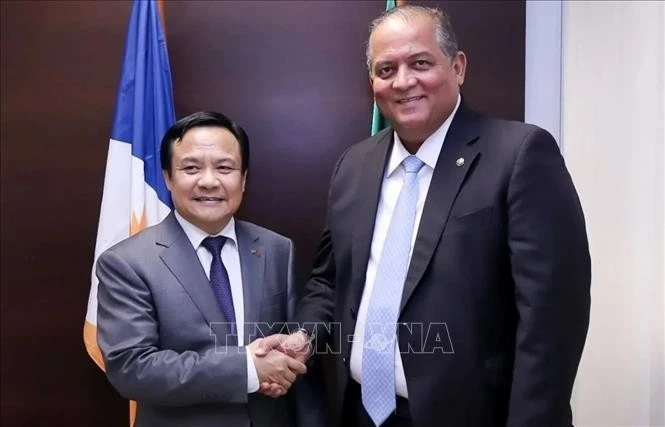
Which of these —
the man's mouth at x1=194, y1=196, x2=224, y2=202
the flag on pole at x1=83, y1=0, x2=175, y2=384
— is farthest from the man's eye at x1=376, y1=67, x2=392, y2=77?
the flag on pole at x1=83, y1=0, x2=175, y2=384

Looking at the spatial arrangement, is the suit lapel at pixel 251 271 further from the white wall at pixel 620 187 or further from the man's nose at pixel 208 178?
the white wall at pixel 620 187

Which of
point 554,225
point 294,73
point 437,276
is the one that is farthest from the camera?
point 294,73

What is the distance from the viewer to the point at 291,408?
6.27ft

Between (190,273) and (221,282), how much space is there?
97 millimetres

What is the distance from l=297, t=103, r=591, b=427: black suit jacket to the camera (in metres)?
1.42

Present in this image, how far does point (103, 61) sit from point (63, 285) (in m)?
0.96

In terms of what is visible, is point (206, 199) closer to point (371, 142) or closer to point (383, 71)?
point (371, 142)

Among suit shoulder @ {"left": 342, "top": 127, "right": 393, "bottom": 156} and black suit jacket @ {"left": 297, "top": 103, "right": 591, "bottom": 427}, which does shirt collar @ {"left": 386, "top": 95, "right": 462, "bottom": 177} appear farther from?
suit shoulder @ {"left": 342, "top": 127, "right": 393, "bottom": 156}

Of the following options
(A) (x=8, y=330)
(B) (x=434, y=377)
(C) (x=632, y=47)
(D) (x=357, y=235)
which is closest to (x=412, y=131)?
(D) (x=357, y=235)

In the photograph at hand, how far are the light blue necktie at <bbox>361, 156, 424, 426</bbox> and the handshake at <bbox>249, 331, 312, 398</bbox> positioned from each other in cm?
23

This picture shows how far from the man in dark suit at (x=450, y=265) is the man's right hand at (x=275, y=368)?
0.07ft

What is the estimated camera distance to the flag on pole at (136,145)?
→ 236cm

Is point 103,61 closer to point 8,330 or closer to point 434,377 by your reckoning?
point 8,330

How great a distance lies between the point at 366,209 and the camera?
Answer: 172cm
